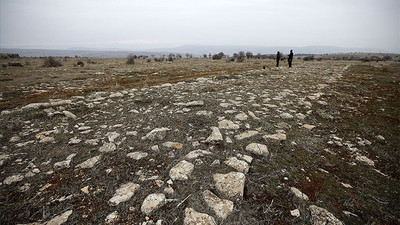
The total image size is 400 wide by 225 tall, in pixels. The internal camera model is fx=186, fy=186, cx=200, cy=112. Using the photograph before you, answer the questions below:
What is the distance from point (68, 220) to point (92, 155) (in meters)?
1.48

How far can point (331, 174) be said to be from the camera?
3.19m

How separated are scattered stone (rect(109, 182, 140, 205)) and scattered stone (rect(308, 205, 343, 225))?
2409 millimetres

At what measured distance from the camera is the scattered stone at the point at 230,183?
8.68 feet

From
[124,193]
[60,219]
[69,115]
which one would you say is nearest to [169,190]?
[124,193]

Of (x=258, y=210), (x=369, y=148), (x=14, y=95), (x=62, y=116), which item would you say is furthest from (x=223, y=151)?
(x=14, y=95)

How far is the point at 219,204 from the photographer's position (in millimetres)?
2469

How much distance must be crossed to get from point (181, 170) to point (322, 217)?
2.02 m

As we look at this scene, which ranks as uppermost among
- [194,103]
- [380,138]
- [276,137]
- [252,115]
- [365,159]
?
[194,103]

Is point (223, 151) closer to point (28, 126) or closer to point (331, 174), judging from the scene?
point (331, 174)

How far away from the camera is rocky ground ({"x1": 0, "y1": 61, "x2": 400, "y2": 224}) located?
242 centimetres

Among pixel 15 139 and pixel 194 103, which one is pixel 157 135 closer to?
pixel 194 103

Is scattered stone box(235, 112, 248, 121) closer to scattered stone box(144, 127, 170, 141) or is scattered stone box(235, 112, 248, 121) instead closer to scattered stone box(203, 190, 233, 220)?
scattered stone box(144, 127, 170, 141)

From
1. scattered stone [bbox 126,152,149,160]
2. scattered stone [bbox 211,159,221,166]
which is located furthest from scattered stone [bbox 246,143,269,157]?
scattered stone [bbox 126,152,149,160]

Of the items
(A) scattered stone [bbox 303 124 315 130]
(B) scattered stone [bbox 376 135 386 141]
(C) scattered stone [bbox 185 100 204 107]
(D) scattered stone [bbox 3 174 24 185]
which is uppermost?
(C) scattered stone [bbox 185 100 204 107]
